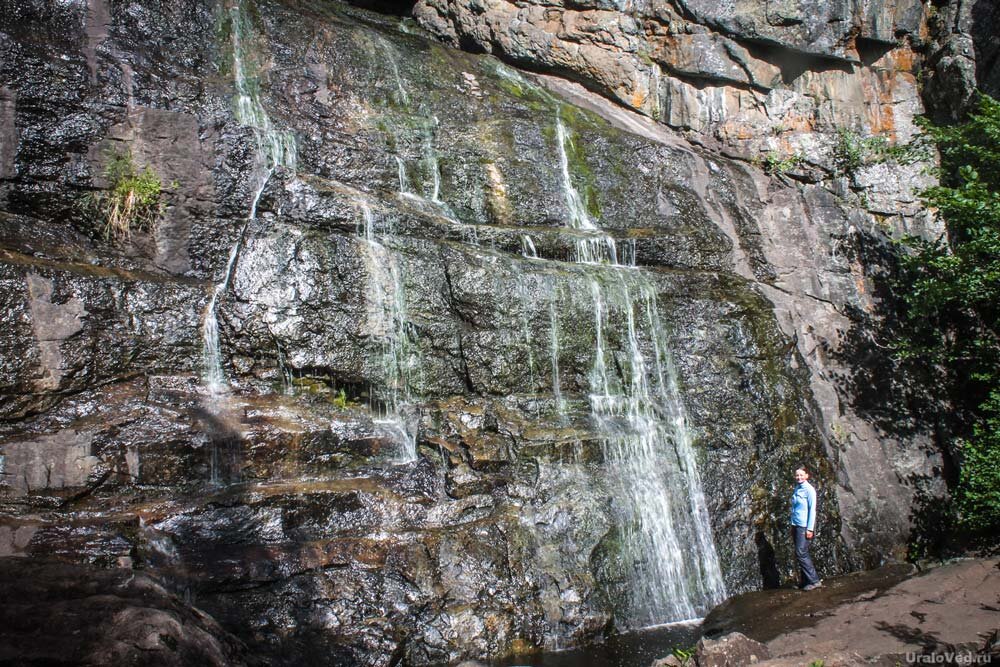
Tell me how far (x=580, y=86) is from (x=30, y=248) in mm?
11993

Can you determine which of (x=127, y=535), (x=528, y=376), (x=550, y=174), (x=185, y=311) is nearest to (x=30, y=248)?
(x=185, y=311)

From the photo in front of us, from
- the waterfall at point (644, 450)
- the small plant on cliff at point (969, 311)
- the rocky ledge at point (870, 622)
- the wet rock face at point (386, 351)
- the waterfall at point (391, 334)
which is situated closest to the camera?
the rocky ledge at point (870, 622)

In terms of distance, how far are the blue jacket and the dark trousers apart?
0.09m

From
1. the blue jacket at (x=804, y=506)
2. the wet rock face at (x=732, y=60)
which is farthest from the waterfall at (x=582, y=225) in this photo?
the blue jacket at (x=804, y=506)

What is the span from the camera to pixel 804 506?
9.12 m

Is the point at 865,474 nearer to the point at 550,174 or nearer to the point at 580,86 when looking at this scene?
the point at 550,174

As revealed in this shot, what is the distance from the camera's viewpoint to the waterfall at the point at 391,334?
31.2 ft

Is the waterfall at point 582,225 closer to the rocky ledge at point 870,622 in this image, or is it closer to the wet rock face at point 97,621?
the rocky ledge at point 870,622

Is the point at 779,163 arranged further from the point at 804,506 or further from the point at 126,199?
the point at 126,199

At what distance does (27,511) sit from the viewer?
695 cm

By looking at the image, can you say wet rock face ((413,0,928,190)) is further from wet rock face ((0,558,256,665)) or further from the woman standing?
wet rock face ((0,558,256,665))

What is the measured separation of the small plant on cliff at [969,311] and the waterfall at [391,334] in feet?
27.9

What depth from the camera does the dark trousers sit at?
360 inches

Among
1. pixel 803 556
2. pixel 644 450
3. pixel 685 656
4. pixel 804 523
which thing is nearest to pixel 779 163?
pixel 644 450
